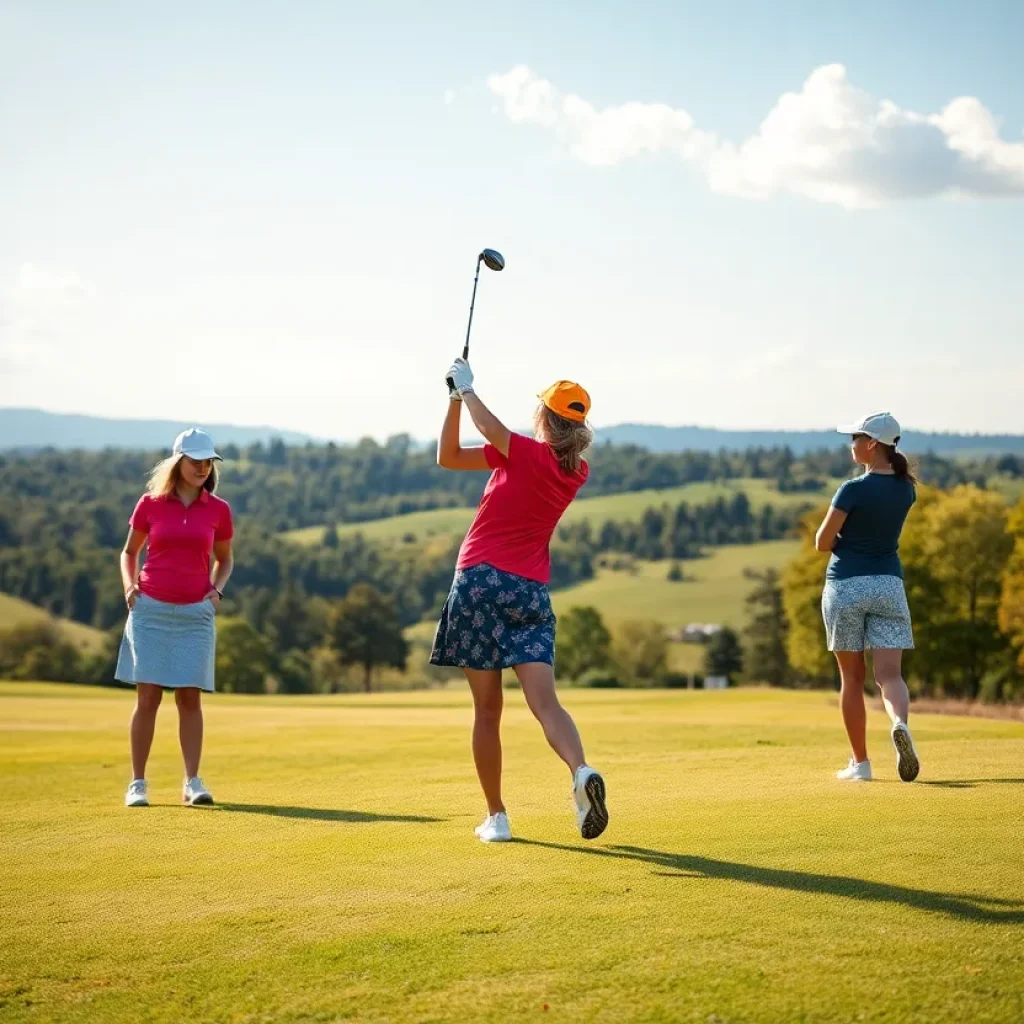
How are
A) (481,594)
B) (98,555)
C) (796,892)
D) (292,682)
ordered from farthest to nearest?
(98,555)
(292,682)
(481,594)
(796,892)

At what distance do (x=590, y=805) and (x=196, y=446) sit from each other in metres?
4.50

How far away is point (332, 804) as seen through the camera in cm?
926

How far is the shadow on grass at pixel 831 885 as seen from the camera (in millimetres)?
5328

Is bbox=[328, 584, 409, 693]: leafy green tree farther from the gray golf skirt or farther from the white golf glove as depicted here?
the white golf glove

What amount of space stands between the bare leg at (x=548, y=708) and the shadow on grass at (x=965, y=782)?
2.95 m

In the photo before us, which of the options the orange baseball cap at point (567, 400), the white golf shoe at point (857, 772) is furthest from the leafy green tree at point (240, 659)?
the orange baseball cap at point (567, 400)

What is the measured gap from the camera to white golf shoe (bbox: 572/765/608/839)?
657 cm

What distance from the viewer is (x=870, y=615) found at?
9.30 meters

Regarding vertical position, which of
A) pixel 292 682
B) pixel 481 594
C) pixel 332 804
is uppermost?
pixel 481 594

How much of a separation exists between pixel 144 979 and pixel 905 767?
5.49 metres

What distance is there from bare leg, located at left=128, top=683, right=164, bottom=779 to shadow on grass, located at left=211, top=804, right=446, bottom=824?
2.65 ft

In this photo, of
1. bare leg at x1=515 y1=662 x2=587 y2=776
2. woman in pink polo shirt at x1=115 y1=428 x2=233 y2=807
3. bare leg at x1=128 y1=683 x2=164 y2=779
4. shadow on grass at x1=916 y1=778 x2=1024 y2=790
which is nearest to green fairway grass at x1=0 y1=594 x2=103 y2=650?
bare leg at x1=128 y1=683 x2=164 y2=779

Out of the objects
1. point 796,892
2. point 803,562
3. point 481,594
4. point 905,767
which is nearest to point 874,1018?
point 796,892

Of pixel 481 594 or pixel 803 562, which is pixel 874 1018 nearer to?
pixel 481 594
